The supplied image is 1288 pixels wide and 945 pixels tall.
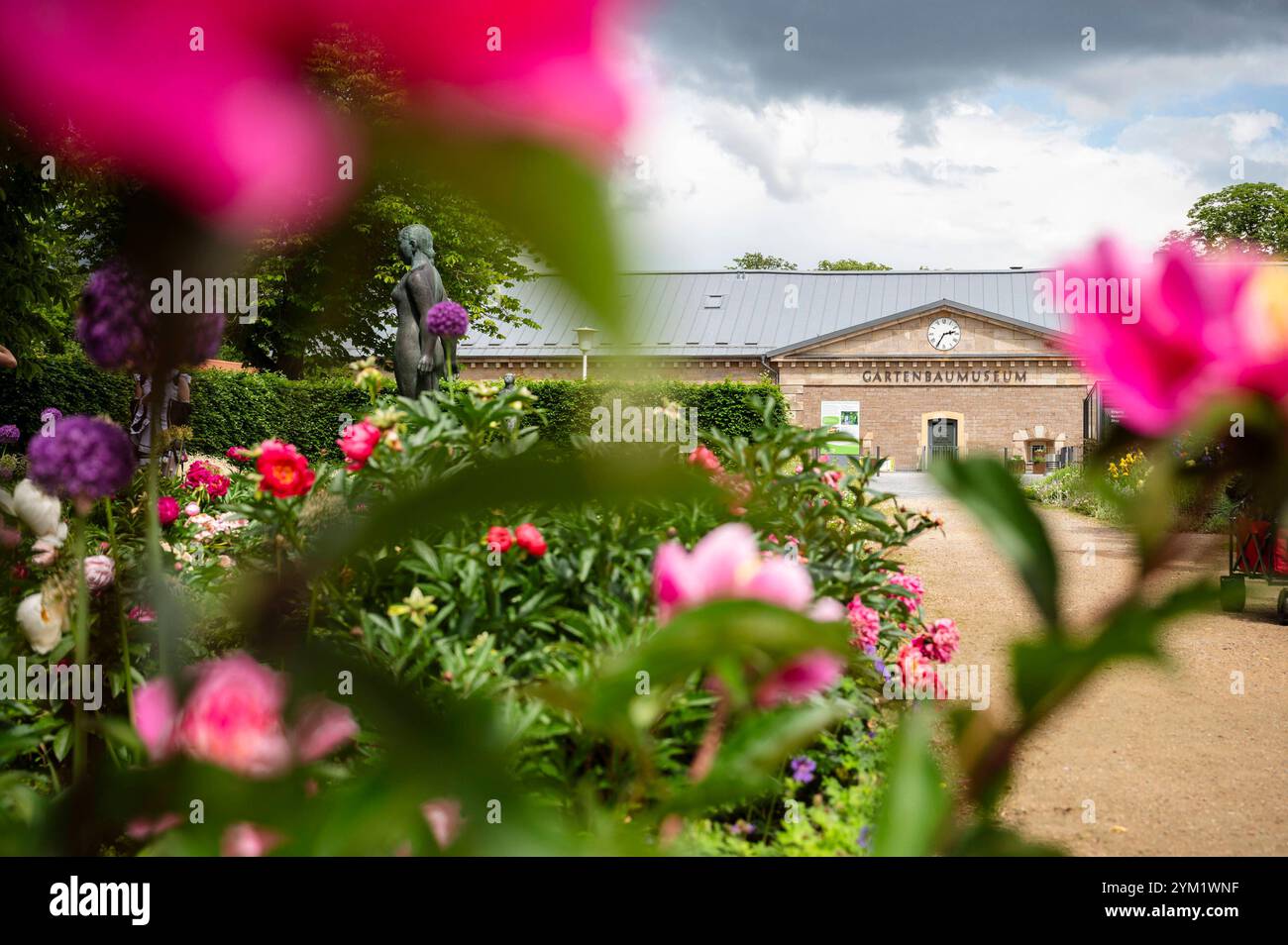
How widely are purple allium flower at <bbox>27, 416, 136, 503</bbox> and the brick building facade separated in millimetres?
18429

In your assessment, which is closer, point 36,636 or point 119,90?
point 119,90

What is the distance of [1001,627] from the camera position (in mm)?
4309

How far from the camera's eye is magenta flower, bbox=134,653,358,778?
0.21m

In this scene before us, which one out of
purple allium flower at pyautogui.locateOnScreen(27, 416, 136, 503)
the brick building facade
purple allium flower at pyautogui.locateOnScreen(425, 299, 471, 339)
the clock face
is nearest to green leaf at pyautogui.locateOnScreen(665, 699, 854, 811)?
purple allium flower at pyautogui.locateOnScreen(27, 416, 136, 503)

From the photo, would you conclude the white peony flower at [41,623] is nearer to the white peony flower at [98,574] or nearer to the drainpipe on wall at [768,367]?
the white peony flower at [98,574]

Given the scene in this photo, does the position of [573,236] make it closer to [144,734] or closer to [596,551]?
[144,734]

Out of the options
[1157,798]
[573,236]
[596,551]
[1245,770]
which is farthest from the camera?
[1245,770]

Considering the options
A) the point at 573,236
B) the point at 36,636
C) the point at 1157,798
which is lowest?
the point at 1157,798

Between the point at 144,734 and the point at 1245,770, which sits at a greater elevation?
the point at 144,734

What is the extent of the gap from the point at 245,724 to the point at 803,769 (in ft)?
6.03

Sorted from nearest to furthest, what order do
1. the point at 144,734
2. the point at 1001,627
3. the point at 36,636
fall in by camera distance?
the point at 144,734 → the point at 36,636 → the point at 1001,627

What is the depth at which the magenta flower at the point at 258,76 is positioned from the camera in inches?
5.9
